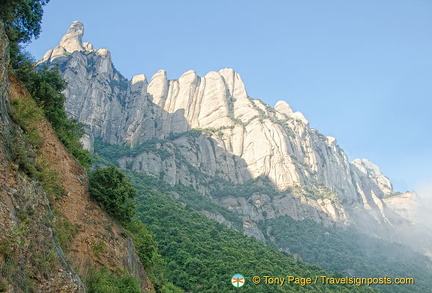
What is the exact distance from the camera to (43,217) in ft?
45.4

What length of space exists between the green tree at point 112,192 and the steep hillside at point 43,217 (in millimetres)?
603

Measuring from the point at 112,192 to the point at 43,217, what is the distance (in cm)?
649

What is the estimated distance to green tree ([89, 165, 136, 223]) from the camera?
2006 cm

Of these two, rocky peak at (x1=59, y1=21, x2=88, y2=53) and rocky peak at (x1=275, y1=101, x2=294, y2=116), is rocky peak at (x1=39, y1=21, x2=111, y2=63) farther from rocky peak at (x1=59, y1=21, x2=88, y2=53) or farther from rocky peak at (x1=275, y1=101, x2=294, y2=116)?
rocky peak at (x1=275, y1=101, x2=294, y2=116)

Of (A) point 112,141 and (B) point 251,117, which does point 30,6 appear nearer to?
(A) point 112,141

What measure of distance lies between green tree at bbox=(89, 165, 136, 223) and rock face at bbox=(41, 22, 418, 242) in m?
80.6

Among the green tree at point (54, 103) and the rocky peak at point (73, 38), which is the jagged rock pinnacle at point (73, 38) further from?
the green tree at point (54, 103)

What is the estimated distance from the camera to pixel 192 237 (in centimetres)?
5141

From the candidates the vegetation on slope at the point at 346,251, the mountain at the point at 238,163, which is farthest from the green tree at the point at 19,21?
the vegetation on slope at the point at 346,251

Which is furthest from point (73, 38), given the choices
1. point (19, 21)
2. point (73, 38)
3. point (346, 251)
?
point (19, 21)

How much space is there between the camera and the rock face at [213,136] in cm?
11806

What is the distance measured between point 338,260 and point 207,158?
2285 inches

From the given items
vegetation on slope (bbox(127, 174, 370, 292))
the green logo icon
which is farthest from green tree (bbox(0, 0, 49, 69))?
the green logo icon

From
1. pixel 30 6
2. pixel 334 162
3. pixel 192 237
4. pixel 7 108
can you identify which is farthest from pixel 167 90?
pixel 7 108
